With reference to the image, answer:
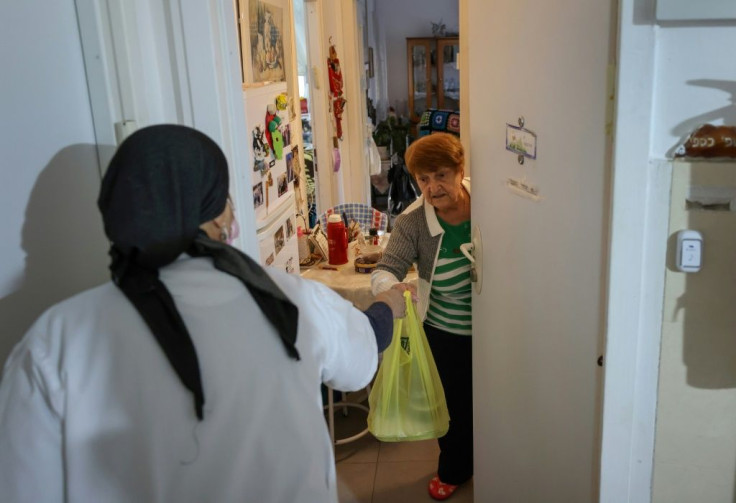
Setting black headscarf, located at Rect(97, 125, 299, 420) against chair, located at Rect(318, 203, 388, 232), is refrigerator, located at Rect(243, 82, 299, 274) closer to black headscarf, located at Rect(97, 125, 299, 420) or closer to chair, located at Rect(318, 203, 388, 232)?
chair, located at Rect(318, 203, 388, 232)

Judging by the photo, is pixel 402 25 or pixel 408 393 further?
pixel 402 25

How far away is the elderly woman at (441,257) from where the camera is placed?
2.22 metres

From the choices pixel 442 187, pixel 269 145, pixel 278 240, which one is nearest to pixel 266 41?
pixel 269 145

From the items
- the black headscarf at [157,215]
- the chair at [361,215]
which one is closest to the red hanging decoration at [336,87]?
the chair at [361,215]

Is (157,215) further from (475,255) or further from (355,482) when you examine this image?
(355,482)

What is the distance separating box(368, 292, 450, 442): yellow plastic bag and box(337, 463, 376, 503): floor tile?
52 cm

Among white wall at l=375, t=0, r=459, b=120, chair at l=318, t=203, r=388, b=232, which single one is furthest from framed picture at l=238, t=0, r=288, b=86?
white wall at l=375, t=0, r=459, b=120

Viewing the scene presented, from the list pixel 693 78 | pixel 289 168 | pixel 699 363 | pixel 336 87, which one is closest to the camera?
pixel 693 78

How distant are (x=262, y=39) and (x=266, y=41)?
0.16 feet

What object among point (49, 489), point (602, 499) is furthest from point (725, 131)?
point (49, 489)

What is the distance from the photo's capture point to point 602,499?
4.25 ft

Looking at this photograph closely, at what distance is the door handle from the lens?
1971 millimetres

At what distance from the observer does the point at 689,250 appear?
1138 mm

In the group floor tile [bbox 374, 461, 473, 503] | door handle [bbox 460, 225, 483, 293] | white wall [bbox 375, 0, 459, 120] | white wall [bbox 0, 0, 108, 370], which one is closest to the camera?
white wall [bbox 0, 0, 108, 370]
